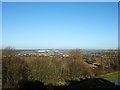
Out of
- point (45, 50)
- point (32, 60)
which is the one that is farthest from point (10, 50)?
point (45, 50)

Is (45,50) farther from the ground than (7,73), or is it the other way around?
(45,50)

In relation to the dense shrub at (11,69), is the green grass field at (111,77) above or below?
below

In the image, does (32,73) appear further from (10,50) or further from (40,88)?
(40,88)

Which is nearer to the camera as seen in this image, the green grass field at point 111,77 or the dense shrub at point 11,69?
the dense shrub at point 11,69

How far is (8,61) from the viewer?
5176mm

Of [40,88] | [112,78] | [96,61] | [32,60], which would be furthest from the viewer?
[96,61]

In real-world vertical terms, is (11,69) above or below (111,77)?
above

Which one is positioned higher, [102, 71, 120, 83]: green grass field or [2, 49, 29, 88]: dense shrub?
[2, 49, 29, 88]: dense shrub

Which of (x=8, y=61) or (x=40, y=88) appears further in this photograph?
(x=8, y=61)

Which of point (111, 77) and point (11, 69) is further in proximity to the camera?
point (111, 77)

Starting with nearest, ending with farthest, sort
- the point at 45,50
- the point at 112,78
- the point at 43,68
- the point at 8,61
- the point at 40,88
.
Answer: the point at 40,88 → the point at 8,61 → the point at 43,68 → the point at 45,50 → the point at 112,78

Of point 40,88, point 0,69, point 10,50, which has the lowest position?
point 40,88

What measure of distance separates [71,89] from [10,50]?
2396 mm

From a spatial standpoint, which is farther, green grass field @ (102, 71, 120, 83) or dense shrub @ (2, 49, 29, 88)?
green grass field @ (102, 71, 120, 83)
